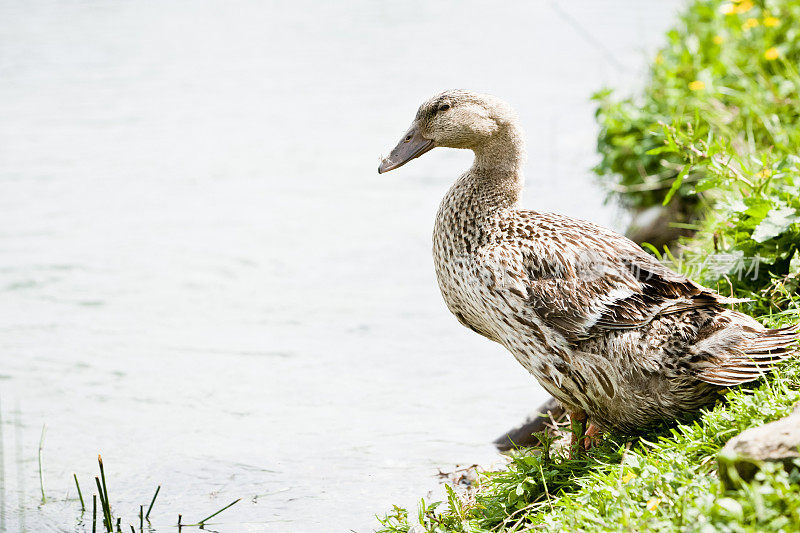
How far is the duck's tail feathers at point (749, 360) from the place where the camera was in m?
3.78

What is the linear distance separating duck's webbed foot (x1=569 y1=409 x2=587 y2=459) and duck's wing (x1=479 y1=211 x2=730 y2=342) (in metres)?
0.47

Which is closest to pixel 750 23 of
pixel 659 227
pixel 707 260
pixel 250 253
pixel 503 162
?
pixel 659 227

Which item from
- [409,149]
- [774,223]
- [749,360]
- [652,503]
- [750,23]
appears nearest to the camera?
[652,503]

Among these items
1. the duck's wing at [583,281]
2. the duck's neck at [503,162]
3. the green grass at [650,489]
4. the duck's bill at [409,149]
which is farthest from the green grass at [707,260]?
the duck's bill at [409,149]

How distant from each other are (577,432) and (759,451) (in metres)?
1.33

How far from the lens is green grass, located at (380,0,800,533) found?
3.25 m

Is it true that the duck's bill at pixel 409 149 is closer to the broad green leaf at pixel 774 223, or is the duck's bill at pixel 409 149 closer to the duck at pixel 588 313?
the duck at pixel 588 313

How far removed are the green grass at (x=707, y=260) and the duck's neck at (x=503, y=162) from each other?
77cm

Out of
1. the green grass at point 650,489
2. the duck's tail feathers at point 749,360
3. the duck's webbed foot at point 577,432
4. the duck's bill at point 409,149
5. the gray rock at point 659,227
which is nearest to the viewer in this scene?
the green grass at point 650,489

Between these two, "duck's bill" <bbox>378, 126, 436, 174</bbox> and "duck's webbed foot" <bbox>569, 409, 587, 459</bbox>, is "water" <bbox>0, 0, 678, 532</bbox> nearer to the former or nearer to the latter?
"duck's webbed foot" <bbox>569, 409, 587, 459</bbox>

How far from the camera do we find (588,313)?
4.01 metres

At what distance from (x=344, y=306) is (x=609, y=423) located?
3860 millimetres

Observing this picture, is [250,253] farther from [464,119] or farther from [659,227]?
[464,119]

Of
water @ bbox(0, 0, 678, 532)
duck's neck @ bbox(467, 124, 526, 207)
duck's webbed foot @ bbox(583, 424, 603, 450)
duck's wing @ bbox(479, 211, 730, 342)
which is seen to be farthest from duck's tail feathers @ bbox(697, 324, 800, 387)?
water @ bbox(0, 0, 678, 532)
